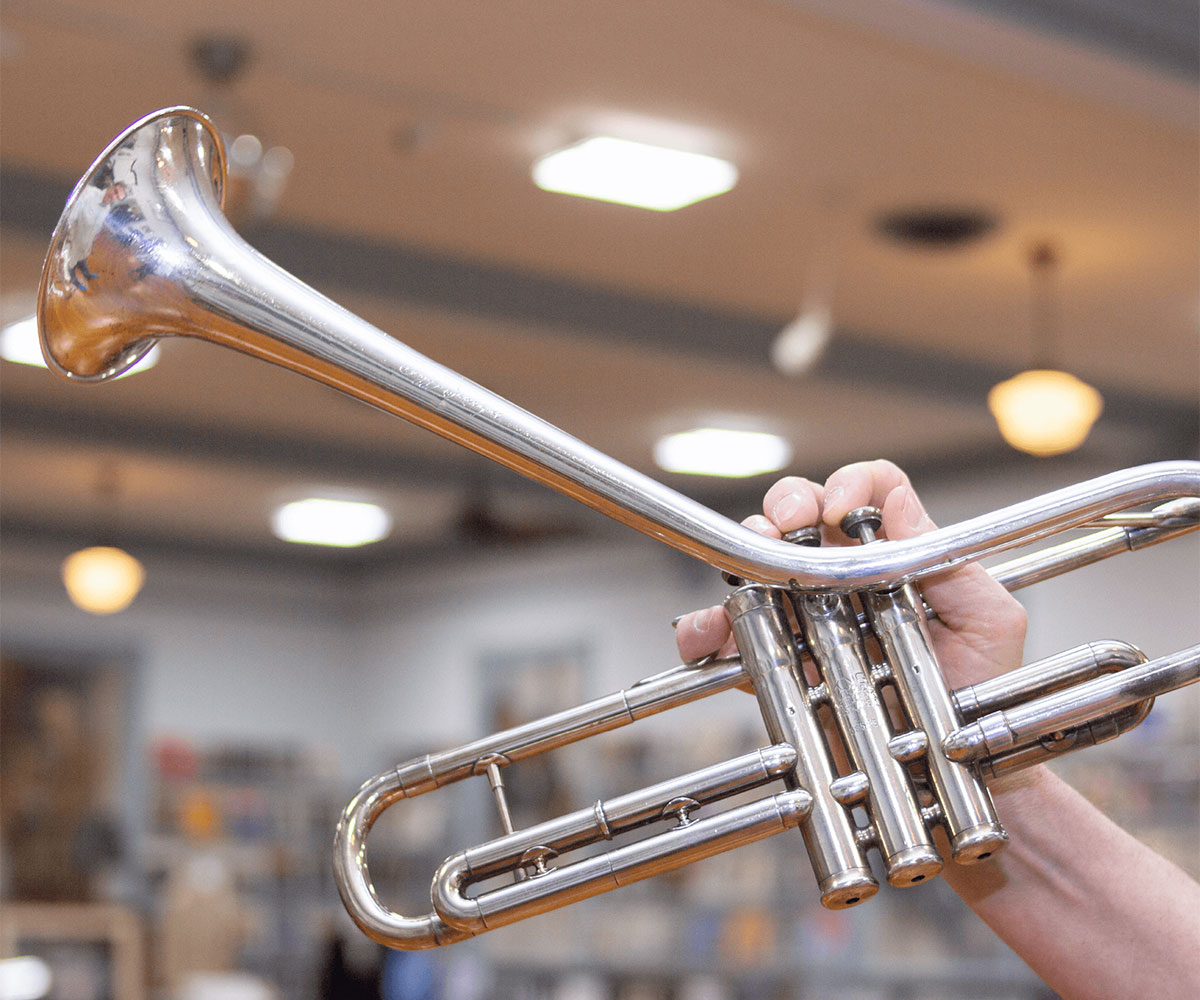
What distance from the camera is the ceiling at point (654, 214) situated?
12.6ft

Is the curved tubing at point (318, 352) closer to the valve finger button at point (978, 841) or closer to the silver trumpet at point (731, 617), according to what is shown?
the silver trumpet at point (731, 617)

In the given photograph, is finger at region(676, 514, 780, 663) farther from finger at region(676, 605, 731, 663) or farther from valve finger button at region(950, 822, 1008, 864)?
valve finger button at region(950, 822, 1008, 864)

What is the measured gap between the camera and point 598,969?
9.16 m

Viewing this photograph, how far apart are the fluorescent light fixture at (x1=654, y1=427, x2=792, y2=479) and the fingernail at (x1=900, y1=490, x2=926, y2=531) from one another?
21.6 ft

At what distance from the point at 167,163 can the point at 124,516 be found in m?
9.22

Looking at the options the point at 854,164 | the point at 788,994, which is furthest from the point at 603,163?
the point at 788,994

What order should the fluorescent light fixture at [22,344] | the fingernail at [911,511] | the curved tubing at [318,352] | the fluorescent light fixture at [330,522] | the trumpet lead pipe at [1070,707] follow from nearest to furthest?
the curved tubing at [318,352]
the trumpet lead pipe at [1070,707]
the fingernail at [911,511]
the fluorescent light fixture at [22,344]
the fluorescent light fixture at [330,522]

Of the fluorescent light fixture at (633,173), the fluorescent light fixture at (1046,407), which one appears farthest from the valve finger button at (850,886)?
the fluorescent light fixture at (1046,407)

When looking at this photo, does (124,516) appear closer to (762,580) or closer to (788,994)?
(788,994)

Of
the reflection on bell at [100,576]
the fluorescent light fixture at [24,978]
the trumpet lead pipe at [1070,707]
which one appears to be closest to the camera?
the trumpet lead pipe at [1070,707]

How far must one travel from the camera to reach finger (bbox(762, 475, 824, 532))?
1.08 metres

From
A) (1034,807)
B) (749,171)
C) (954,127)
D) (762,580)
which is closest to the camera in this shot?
(762,580)

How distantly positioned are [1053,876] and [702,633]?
337mm

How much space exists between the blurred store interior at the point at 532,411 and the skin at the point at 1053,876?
2.61 m
